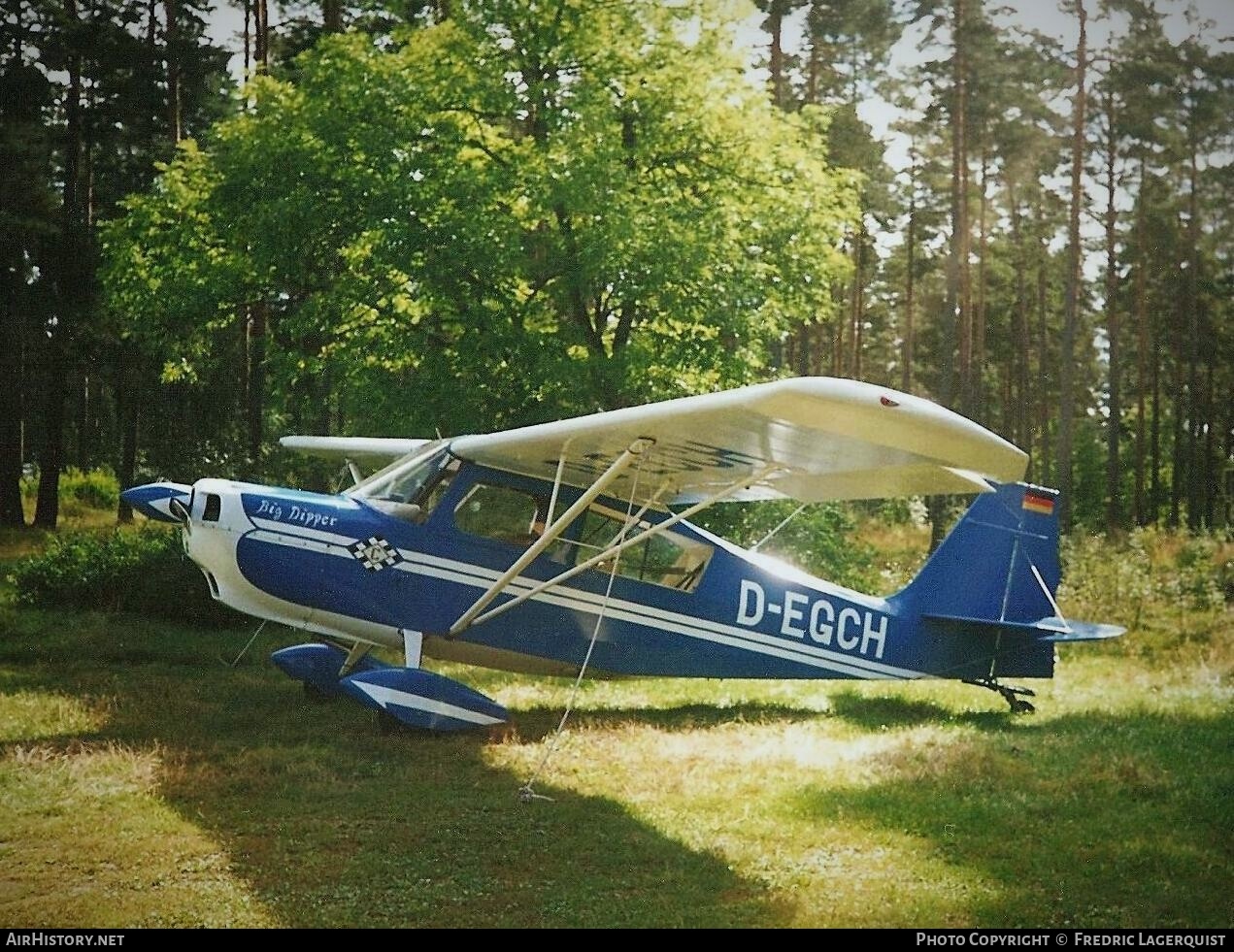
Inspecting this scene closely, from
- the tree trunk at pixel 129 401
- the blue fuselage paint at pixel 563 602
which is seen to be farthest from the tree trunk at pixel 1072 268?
the tree trunk at pixel 129 401

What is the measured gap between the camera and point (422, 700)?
7832 mm

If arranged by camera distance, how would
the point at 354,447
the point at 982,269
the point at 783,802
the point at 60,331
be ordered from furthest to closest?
1. the point at 982,269
2. the point at 60,331
3. the point at 354,447
4. the point at 783,802

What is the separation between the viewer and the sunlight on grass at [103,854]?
470cm

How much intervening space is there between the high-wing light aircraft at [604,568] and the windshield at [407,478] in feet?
0.06

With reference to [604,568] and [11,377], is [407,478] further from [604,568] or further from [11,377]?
[11,377]

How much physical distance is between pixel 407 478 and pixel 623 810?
11.2ft

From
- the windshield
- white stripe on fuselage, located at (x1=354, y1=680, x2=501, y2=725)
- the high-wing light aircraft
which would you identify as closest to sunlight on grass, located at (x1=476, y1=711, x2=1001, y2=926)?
white stripe on fuselage, located at (x1=354, y1=680, x2=501, y2=725)

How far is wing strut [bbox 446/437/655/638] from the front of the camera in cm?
705

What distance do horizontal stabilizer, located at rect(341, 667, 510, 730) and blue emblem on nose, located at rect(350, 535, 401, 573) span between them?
838 mm

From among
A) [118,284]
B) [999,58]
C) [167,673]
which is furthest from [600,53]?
[999,58]

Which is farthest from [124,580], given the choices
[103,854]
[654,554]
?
[103,854]

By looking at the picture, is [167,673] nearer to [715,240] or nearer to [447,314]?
[447,314]

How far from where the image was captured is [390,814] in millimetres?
6215

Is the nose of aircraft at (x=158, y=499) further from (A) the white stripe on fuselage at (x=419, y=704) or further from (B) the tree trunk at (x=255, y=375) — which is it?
(B) the tree trunk at (x=255, y=375)
